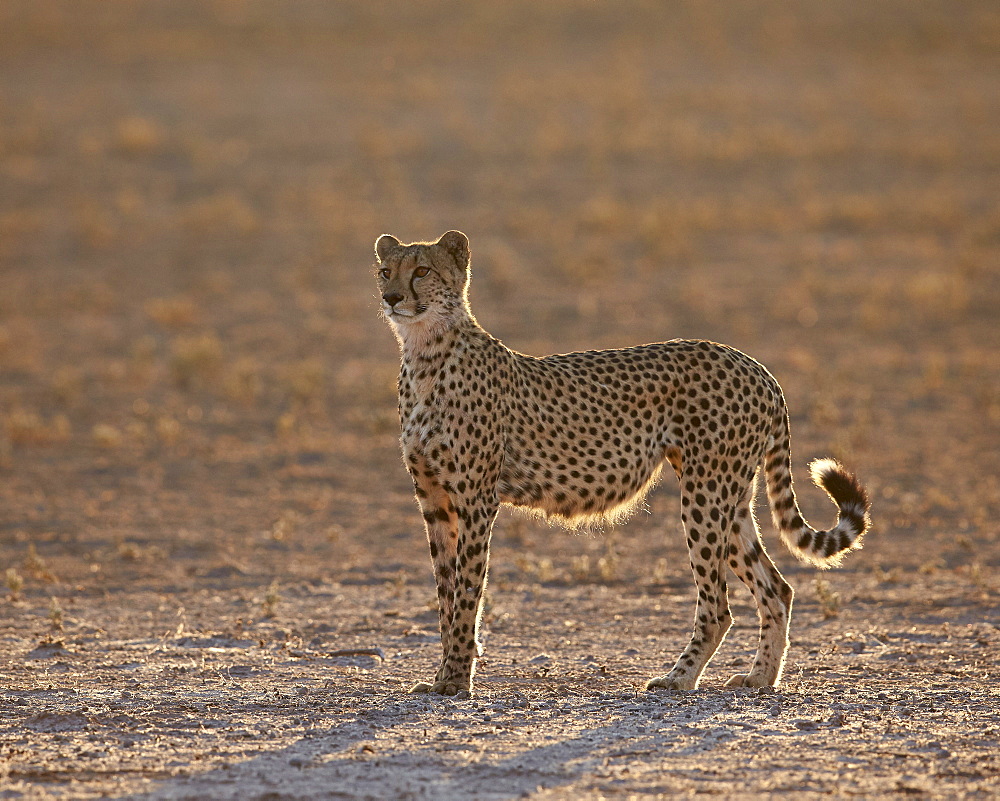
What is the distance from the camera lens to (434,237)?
2205 cm

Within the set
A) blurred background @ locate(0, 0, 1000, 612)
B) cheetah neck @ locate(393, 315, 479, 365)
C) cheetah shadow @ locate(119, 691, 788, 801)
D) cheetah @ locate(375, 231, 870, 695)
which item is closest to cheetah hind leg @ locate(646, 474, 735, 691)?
cheetah @ locate(375, 231, 870, 695)

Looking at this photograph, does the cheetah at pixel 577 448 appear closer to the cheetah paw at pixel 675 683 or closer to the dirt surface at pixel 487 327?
the cheetah paw at pixel 675 683

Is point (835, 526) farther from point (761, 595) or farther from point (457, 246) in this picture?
point (457, 246)

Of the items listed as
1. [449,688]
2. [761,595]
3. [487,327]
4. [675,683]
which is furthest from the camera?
[487,327]

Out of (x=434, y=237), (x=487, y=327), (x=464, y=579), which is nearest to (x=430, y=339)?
(x=464, y=579)

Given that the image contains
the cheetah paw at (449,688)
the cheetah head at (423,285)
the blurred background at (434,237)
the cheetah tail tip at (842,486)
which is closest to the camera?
the cheetah paw at (449,688)

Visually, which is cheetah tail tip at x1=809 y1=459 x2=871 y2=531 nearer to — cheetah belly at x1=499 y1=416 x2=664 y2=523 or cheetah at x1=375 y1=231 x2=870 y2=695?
cheetah at x1=375 y1=231 x2=870 y2=695

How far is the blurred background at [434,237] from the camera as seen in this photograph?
10.7 m

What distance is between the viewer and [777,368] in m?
15.9

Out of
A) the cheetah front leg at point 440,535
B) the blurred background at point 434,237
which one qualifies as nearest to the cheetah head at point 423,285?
the cheetah front leg at point 440,535

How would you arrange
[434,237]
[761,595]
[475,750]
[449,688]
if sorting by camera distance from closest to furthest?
[475,750]
[449,688]
[761,595]
[434,237]

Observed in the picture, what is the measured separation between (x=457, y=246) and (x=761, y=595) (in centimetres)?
198

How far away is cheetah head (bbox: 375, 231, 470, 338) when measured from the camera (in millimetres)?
6262

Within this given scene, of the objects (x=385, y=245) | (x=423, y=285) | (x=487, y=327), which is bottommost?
(x=423, y=285)
